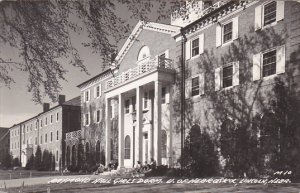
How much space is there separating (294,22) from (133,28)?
7358mm

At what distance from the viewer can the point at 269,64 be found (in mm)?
15125

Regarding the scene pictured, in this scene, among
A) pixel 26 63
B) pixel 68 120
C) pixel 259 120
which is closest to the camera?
pixel 26 63

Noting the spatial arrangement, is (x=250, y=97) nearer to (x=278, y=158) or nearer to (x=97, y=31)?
(x=278, y=158)

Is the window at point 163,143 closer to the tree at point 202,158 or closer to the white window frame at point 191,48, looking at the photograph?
the tree at point 202,158

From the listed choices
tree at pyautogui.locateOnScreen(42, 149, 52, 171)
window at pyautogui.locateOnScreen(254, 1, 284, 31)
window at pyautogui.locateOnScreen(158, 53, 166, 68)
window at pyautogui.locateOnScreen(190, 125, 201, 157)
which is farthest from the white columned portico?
tree at pyautogui.locateOnScreen(42, 149, 52, 171)

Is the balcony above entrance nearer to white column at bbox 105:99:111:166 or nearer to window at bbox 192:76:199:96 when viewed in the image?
window at bbox 192:76:199:96

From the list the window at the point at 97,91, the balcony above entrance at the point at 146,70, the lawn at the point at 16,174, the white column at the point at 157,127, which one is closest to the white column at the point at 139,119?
the balcony above entrance at the point at 146,70

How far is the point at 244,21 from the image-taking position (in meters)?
16.6

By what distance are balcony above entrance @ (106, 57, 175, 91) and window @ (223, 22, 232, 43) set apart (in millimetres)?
4087

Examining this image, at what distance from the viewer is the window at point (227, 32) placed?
57.9 ft

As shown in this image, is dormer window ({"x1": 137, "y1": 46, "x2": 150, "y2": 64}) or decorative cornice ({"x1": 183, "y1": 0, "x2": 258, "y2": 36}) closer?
decorative cornice ({"x1": 183, "y1": 0, "x2": 258, "y2": 36})

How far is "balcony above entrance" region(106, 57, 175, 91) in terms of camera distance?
68.7 feet

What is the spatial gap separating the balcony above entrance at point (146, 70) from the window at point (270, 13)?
7035mm

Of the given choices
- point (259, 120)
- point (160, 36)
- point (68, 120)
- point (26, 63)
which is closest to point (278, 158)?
point (259, 120)
